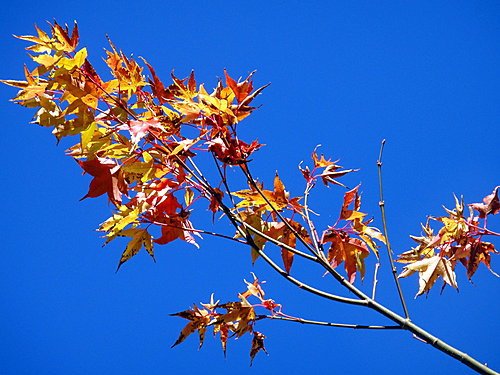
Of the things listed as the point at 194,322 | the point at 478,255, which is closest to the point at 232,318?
the point at 194,322

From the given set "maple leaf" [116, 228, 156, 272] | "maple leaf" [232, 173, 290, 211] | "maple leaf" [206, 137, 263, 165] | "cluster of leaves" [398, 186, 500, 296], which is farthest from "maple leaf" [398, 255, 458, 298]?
"maple leaf" [116, 228, 156, 272]

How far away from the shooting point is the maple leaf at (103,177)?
162cm

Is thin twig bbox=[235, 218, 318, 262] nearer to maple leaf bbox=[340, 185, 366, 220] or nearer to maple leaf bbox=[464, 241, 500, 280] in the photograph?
maple leaf bbox=[340, 185, 366, 220]

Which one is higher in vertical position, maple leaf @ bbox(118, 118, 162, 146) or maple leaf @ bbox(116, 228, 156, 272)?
maple leaf @ bbox(118, 118, 162, 146)

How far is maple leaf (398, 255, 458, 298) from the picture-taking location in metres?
1.72

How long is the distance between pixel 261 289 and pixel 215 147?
568mm

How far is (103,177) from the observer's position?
5.32ft

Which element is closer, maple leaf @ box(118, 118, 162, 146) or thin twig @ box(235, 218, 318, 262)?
maple leaf @ box(118, 118, 162, 146)

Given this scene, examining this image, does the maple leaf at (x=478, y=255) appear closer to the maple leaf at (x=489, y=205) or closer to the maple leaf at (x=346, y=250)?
the maple leaf at (x=489, y=205)

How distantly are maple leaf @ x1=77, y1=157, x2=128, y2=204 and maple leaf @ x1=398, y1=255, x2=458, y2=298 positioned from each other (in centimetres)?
89

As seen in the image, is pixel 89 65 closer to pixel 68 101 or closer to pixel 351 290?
pixel 68 101

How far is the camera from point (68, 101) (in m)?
1.65

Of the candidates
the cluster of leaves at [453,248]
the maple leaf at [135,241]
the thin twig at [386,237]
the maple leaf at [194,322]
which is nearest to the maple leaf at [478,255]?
the cluster of leaves at [453,248]

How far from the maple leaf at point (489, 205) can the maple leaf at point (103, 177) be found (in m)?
1.11
